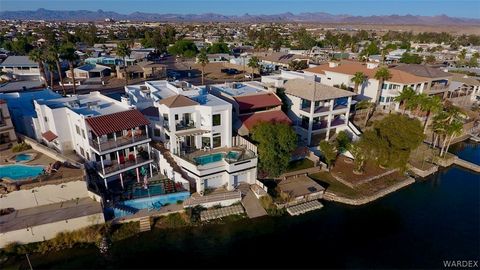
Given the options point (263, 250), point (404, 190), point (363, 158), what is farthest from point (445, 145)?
point (263, 250)

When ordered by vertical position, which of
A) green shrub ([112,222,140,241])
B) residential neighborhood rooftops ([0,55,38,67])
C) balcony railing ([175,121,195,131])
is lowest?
green shrub ([112,222,140,241])

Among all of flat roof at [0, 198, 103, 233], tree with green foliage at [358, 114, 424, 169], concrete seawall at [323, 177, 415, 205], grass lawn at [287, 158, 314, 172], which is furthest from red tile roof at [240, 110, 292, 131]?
flat roof at [0, 198, 103, 233]

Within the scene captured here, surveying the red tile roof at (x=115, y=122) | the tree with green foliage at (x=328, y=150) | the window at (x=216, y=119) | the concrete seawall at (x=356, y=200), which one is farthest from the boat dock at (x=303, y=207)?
the red tile roof at (x=115, y=122)

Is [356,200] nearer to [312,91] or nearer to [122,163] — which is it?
[312,91]

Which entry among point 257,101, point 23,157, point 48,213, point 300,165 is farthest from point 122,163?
point 300,165

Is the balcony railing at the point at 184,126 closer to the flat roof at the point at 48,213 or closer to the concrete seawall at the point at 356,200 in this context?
the flat roof at the point at 48,213

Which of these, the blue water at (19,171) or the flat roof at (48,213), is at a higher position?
the blue water at (19,171)

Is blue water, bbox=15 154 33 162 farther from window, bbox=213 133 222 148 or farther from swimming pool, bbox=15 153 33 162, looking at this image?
window, bbox=213 133 222 148
